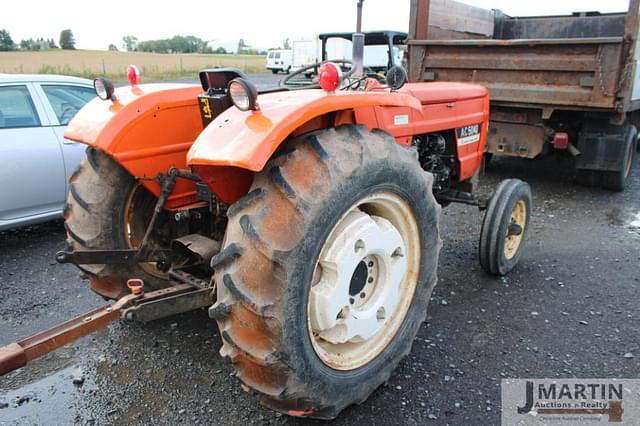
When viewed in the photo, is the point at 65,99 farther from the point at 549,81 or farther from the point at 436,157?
the point at 549,81

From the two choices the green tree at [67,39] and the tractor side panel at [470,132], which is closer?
the tractor side panel at [470,132]

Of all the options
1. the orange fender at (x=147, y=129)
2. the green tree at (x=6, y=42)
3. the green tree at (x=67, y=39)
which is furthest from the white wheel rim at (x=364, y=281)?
the green tree at (x=67, y=39)

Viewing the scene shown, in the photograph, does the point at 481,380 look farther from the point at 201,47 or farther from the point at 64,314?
the point at 201,47

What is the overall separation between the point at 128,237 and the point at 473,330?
87.3 inches

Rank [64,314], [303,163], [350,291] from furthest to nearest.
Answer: [64,314] → [350,291] → [303,163]

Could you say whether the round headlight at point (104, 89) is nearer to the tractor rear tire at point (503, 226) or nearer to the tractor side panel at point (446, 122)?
the tractor side panel at point (446, 122)

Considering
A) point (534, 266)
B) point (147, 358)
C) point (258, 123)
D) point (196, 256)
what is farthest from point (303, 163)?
point (534, 266)

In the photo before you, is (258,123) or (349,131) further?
(349,131)

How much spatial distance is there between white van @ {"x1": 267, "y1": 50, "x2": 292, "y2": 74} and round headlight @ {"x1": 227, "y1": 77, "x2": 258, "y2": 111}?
35.3 meters

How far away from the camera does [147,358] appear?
9.80 feet

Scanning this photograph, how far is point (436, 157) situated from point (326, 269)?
179 cm

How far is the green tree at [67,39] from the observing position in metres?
64.8

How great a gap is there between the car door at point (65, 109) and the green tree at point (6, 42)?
52421 millimetres

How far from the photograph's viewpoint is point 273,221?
A: 6.23ft
